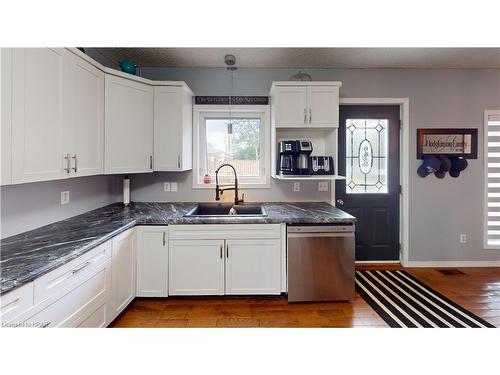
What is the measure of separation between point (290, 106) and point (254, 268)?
70.6 inches

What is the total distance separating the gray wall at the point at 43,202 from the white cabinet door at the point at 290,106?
7.05 feet

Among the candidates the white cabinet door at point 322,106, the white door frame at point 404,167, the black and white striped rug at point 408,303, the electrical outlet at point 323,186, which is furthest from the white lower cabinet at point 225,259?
the white door frame at point 404,167

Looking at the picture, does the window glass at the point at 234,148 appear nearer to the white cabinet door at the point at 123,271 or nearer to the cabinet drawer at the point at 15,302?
the white cabinet door at the point at 123,271

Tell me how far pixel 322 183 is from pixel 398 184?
1093mm

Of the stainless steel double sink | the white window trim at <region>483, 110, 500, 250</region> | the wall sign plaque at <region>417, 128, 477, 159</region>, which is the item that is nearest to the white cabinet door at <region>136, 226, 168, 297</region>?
the stainless steel double sink

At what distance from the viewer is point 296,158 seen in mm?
3152

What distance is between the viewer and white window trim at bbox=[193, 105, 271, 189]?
3451 millimetres

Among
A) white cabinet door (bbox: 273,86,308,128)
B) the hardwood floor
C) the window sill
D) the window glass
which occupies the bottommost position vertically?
the hardwood floor

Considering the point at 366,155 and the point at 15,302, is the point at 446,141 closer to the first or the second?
the point at 366,155

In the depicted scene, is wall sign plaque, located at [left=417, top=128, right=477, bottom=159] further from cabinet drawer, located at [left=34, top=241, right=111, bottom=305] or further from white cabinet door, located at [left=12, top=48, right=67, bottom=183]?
white cabinet door, located at [left=12, top=48, right=67, bottom=183]

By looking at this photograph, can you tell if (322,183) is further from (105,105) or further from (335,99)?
(105,105)

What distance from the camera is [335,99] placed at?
306 cm

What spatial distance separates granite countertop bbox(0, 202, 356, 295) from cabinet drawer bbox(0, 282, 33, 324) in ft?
0.11

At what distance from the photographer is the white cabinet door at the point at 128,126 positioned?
2621mm
